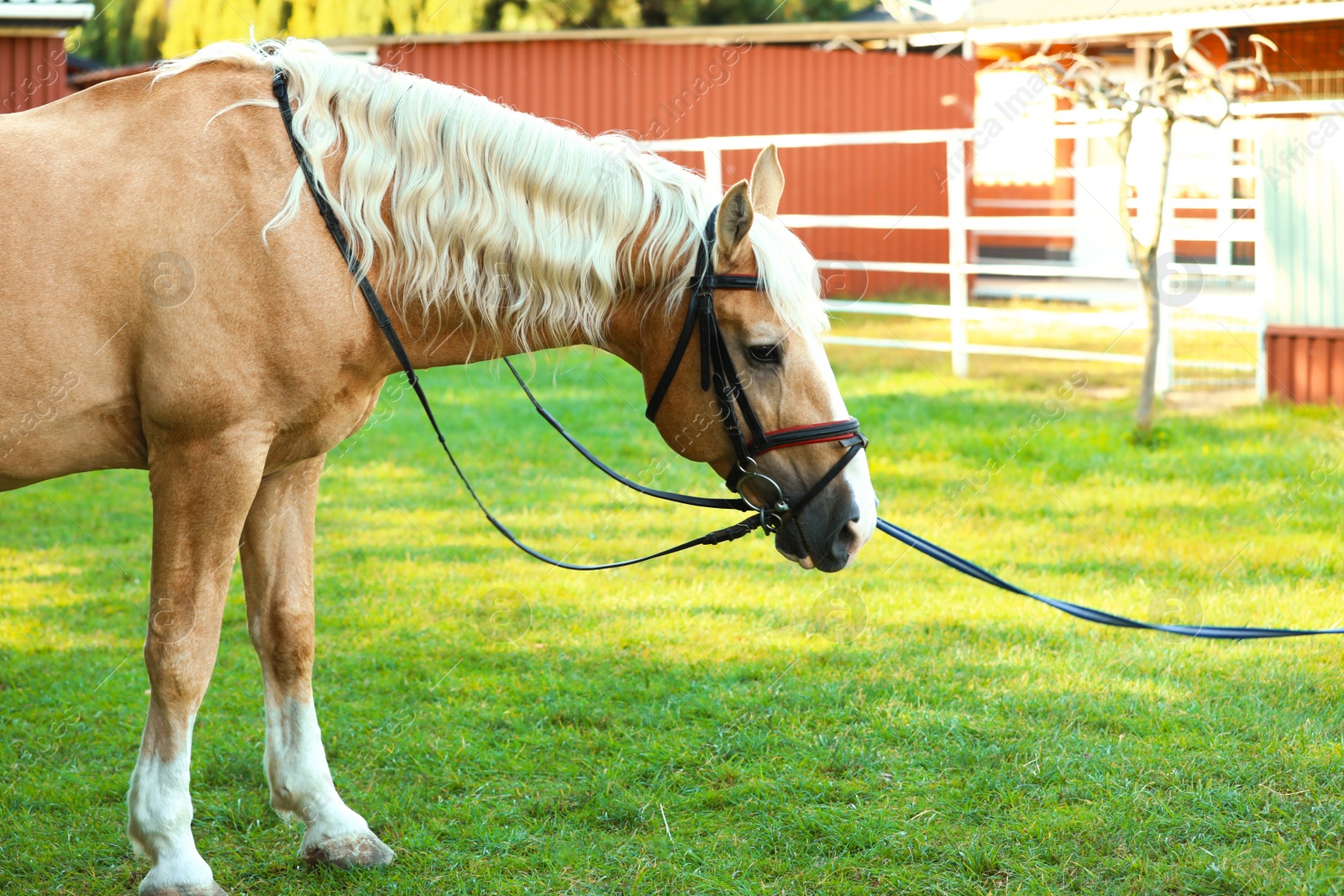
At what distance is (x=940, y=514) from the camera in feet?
19.2

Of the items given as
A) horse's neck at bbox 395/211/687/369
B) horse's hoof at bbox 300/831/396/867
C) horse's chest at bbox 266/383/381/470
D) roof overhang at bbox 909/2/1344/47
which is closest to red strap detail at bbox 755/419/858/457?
horse's neck at bbox 395/211/687/369

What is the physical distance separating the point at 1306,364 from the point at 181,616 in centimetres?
755

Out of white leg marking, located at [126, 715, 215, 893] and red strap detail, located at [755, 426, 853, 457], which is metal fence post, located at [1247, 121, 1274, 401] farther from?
white leg marking, located at [126, 715, 215, 893]

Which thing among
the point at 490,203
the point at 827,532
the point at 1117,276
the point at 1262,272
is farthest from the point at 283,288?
the point at 1117,276

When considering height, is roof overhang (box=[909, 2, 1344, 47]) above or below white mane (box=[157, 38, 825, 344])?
above

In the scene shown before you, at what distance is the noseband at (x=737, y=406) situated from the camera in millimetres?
2516

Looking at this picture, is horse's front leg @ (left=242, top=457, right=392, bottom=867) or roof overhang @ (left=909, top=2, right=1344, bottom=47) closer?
horse's front leg @ (left=242, top=457, right=392, bottom=867)

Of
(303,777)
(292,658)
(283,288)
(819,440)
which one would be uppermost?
(283,288)

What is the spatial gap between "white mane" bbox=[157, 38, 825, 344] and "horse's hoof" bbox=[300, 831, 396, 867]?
135 cm

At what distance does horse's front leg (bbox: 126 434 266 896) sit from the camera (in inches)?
97.0

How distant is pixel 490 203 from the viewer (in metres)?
2.56

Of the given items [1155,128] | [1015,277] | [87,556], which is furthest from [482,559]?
[1015,277]

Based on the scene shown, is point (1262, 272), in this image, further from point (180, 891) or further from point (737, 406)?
point (180, 891)

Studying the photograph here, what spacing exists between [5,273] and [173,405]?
1.42 feet
